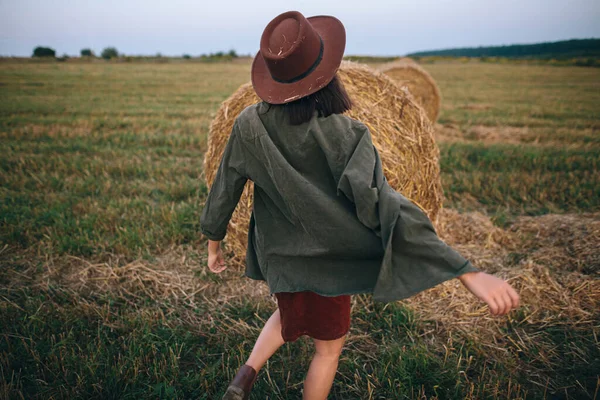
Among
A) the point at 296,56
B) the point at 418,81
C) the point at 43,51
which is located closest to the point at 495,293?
the point at 296,56

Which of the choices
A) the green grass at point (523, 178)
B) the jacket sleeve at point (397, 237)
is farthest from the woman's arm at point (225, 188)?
the green grass at point (523, 178)

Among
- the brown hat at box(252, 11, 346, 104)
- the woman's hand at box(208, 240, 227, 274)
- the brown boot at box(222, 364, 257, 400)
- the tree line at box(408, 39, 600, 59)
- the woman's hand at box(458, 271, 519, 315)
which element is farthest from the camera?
the tree line at box(408, 39, 600, 59)

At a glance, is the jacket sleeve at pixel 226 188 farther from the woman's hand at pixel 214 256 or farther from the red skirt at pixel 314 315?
the red skirt at pixel 314 315

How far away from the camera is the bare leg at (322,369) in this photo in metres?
1.76

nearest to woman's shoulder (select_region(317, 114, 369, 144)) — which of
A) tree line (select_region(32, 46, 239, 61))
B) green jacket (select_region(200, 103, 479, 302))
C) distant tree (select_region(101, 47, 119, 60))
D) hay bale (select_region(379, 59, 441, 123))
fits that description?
green jacket (select_region(200, 103, 479, 302))

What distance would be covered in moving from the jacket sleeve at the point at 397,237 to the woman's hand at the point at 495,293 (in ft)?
0.16

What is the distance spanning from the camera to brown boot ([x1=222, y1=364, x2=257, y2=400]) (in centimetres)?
182

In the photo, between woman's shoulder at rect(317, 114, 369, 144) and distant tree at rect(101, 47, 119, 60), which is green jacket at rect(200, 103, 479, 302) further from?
distant tree at rect(101, 47, 119, 60)

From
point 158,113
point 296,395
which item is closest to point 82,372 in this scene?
point 296,395

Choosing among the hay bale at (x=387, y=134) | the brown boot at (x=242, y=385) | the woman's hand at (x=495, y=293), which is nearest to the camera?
the woman's hand at (x=495, y=293)

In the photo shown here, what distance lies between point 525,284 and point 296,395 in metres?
1.96

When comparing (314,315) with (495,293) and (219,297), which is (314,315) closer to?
(495,293)

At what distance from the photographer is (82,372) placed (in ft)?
→ 7.07

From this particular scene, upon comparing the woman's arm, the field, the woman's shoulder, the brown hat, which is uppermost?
the brown hat
